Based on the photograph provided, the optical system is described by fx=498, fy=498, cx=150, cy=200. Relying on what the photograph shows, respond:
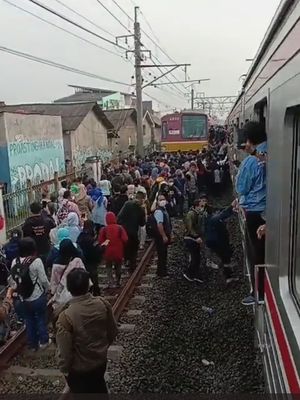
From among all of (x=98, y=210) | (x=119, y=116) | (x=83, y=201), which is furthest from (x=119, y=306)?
(x=119, y=116)

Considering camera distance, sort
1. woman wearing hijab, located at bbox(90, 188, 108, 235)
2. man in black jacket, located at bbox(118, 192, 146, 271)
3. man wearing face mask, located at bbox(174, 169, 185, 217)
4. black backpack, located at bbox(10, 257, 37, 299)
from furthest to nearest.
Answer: man wearing face mask, located at bbox(174, 169, 185, 217)
woman wearing hijab, located at bbox(90, 188, 108, 235)
man in black jacket, located at bbox(118, 192, 146, 271)
black backpack, located at bbox(10, 257, 37, 299)

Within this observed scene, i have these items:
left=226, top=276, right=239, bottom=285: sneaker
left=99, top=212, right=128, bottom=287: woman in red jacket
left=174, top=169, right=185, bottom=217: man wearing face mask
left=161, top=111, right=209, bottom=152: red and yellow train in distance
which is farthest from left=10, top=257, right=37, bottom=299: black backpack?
left=161, top=111, right=209, bottom=152: red and yellow train in distance

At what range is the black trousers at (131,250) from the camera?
27.6 feet

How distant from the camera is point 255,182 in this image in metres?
4.20

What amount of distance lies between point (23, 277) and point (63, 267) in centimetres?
43

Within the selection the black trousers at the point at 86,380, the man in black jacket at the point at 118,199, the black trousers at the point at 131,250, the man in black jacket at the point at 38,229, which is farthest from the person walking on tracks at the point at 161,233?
the black trousers at the point at 86,380

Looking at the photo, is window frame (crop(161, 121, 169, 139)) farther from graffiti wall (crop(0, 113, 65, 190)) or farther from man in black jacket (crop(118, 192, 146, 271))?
man in black jacket (crop(118, 192, 146, 271))

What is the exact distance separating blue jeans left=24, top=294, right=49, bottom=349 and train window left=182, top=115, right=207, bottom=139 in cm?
1902

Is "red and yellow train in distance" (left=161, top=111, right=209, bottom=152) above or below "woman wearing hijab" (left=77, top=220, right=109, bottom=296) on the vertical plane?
above

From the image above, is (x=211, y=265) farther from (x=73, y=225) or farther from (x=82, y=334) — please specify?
(x=82, y=334)

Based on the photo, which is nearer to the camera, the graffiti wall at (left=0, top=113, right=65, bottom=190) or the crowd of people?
the crowd of people

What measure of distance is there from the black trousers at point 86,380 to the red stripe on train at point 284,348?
1.47 metres

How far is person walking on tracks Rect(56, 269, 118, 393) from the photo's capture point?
3.37 metres

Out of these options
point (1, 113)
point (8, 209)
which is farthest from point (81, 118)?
point (8, 209)
